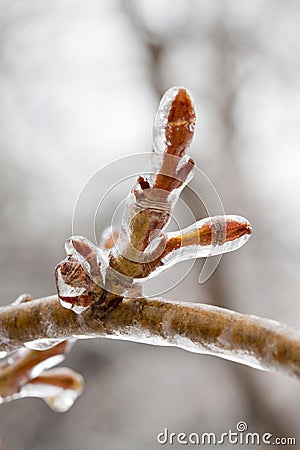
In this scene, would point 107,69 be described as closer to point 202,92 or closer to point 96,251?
point 202,92

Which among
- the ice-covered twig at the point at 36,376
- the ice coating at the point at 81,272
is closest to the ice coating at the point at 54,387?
the ice-covered twig at the point at 36,376

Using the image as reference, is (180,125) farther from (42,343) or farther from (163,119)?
(42,343)

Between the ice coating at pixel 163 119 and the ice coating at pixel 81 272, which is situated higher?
the ice coating at pixel 163 119

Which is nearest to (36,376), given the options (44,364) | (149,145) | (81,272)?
(44,364)

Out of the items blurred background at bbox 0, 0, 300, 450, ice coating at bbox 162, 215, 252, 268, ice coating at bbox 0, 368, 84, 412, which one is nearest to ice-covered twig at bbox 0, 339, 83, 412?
ice coating at bbox 0, 368, 84, 412

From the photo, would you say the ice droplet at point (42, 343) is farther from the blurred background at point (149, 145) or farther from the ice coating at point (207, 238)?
the blurred background at point (149, 145)

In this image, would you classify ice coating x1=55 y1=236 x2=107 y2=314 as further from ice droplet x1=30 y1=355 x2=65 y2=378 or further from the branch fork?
ice droplet x1=30 y1=355 x2=65 y2=378
